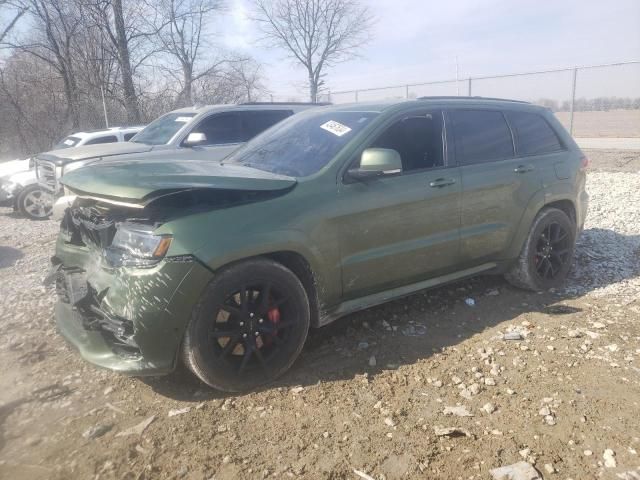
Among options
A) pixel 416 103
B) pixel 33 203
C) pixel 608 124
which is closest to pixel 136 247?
pixel 416 103

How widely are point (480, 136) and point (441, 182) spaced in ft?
2.32

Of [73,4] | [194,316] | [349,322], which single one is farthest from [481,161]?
[73,4]

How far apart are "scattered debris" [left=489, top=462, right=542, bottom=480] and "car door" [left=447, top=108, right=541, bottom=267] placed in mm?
1934

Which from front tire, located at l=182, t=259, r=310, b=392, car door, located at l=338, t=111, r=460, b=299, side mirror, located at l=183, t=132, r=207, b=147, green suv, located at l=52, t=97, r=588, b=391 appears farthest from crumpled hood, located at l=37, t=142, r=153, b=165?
front tire, located at l=182, t=259, r=310, b=392

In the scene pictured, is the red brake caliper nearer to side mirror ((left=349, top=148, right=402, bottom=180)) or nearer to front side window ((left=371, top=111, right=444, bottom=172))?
side mirror ((left=349, top=148, right=402, bottom=180))

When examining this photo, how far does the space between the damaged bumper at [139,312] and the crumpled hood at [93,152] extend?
492cm

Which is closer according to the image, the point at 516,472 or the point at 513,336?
the point at 516,472

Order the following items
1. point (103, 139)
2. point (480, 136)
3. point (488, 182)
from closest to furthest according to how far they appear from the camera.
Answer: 1. point (488, 182)
2. point (480, 136)
3. point (103, 139)

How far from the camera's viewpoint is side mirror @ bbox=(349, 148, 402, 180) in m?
3.19

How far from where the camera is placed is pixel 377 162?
10.5 feet

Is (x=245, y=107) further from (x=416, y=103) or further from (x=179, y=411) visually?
(x=179, y=411)

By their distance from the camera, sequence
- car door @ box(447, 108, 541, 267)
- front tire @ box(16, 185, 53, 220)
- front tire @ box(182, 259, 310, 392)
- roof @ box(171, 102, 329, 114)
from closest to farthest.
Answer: front tire @ box(182, 259, 310, 392) → car door @ box(447, 108, 541, 267) → roof @ box(171, 102, 329, 114) → front tire @ box(16, 185, 53, 220)

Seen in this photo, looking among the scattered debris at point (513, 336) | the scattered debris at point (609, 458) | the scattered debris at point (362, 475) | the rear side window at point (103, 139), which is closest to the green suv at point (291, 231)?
the scattered debris at point (513, 336)

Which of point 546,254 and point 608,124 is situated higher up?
point 608,124
